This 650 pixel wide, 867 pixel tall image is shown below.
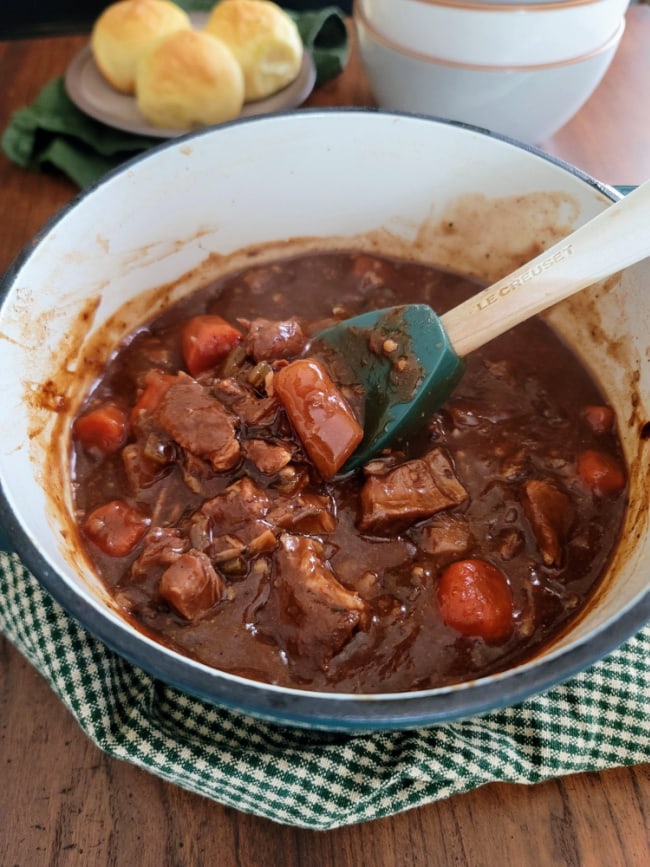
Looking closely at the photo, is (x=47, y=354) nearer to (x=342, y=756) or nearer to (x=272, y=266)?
(x=272, y=266)

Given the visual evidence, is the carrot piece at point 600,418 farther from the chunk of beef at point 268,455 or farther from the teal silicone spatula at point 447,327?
the chunk of beef at point 268,455

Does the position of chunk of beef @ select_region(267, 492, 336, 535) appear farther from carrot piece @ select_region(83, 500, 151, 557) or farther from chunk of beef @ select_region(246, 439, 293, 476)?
carrot piece @ select_region(83, 500, 151, 557)

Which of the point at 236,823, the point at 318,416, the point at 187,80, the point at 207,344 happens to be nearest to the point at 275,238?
the point at 207,344

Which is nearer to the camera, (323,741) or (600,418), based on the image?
(323,741)

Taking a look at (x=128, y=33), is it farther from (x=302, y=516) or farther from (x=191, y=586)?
(x=191, y=586)

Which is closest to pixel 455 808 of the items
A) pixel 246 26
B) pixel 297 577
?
pixel 297 577

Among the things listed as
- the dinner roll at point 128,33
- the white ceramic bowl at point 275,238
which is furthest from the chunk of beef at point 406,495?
the dinner roll at point 128,33
